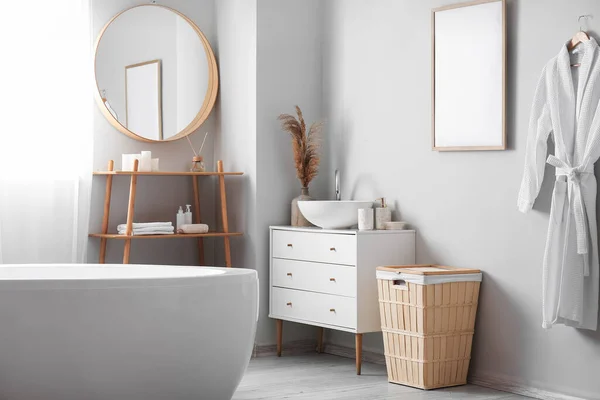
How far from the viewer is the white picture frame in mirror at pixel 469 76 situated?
4.12 metres

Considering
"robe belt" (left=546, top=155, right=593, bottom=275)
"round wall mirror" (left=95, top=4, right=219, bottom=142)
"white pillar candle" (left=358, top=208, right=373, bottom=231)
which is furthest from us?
"round wall mirror" (left=95, top=4, right=219, bottom=142)

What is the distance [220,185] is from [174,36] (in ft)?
2.90

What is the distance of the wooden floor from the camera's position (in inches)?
157

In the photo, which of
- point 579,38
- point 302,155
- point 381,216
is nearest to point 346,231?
point 381,216

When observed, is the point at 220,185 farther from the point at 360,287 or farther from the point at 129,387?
the point at 129,387

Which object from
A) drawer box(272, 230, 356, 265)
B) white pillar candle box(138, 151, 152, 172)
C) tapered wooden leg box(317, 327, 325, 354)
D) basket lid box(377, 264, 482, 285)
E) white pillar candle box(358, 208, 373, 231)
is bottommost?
tapered wooden leg box(317, 327, 325, 354)

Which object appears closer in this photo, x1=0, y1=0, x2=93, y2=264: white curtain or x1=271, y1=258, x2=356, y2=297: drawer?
x1=271, y1=258, x2=356, y2=297: drawer

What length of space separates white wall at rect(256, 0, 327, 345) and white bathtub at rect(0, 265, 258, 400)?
1.57 m

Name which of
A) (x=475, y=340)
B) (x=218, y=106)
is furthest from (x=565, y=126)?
(x=218, y=106)

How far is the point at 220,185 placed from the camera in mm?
5070

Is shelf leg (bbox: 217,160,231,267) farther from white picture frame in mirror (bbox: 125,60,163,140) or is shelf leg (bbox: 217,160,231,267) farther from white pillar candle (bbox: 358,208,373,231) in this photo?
white pillar candle (bbox: 358,208,373,231)

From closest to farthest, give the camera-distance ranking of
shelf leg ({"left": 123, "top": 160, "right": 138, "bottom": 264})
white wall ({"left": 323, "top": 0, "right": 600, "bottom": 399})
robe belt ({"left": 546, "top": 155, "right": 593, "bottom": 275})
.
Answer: robe belt ({"left": 546, "top": 155, "right": 593, "bottom": 275}) → white wall ({"left": 323, "top": 0, "right": 600, "bottom": 399}) → shelf leg ({"left": 123, "top": 160, "right": 138, "bottom": 264})

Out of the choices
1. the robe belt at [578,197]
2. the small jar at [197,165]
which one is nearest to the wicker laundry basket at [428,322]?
the robe belt at [578,197]

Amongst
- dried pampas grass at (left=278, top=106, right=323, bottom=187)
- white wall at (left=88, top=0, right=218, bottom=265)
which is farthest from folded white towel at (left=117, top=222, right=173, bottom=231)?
dried pampas grass at (left=278, top=106, right=323, bottom=187)
